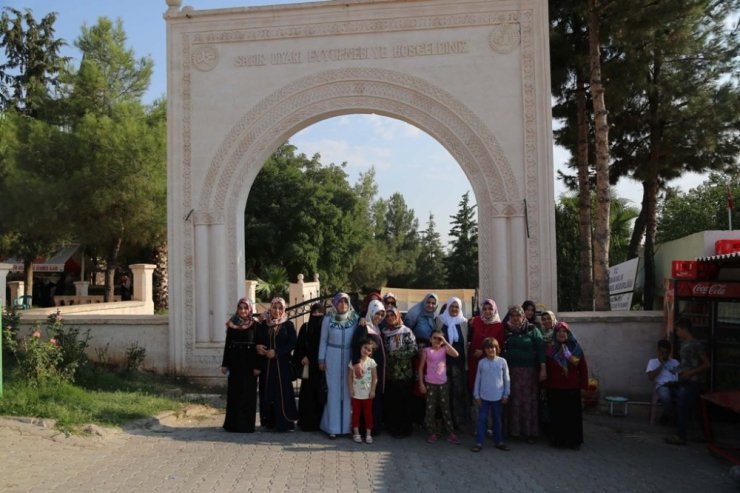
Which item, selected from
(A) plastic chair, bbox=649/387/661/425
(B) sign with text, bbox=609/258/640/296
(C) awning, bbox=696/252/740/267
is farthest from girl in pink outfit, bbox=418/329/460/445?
(B) sign with text, bbox=609/258/640/296

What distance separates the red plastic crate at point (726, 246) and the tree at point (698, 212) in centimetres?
1456

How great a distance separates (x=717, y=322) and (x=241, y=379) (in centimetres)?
490

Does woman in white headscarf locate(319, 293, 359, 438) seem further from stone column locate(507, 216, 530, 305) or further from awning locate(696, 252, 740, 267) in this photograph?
awning locate(696, 252, 740, 267)

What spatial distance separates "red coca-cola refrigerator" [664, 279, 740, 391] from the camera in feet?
20.4

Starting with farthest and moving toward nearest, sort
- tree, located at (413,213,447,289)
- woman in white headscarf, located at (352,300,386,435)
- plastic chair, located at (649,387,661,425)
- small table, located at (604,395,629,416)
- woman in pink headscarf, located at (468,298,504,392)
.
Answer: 1. tree, located at (413,213,447,289)
2. small table, located at (604,395,629,416)
3. plastic chair, located at (649,387,661,425)
4. woman in pink headscarf, located at (468,298,504,392)
5. woman in white headscarf, located at (352,300,386,435)

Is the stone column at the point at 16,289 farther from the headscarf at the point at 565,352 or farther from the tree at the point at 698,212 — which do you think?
the tree at the point at 698,212

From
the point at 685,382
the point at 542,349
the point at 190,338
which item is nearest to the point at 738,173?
the point at 685,382

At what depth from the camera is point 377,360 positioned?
230 inches

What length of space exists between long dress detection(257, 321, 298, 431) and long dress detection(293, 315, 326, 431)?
10 centimetres

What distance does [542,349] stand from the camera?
566 centimetres

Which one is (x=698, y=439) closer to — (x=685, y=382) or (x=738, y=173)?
(x=685, y=382)

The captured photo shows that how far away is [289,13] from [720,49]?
23.6 ft

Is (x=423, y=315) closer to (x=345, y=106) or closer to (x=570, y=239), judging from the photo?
(x=345, y=106)

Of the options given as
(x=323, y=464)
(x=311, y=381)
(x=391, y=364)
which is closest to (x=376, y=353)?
(x=391, y=364)
